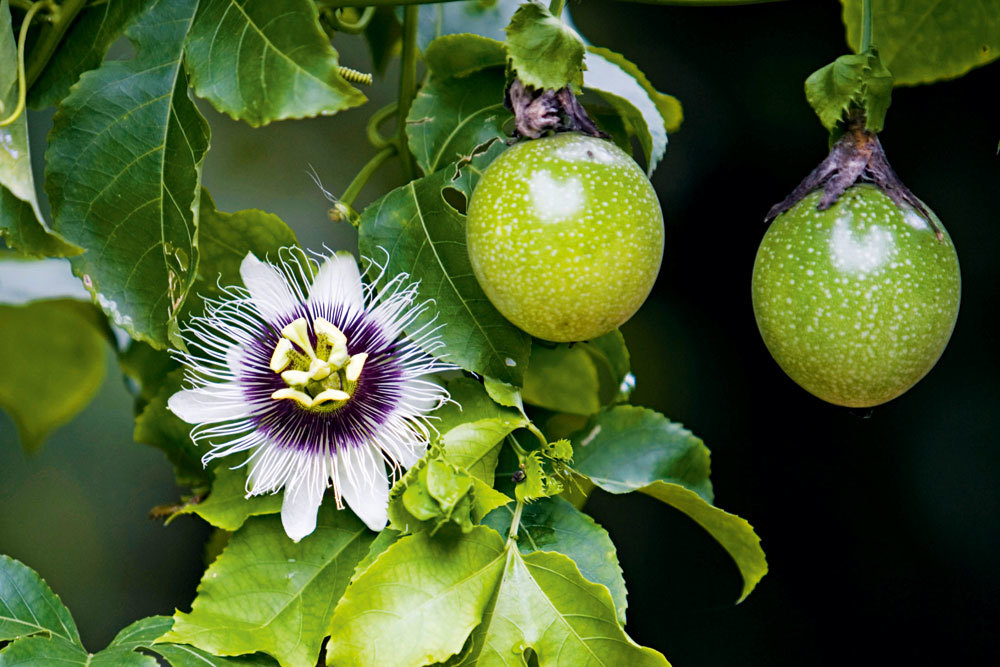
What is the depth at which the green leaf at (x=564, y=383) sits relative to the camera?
29.7 inches

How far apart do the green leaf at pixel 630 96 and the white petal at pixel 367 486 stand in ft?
0.86

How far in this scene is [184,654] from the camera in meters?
0.55

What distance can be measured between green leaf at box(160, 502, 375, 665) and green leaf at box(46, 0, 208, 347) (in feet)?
0.45

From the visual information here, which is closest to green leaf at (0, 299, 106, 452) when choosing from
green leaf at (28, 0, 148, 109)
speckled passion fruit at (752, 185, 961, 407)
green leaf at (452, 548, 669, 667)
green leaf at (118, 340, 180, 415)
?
green leaf at (118, 340, 180, 415)

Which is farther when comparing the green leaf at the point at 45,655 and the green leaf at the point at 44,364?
the green leaf at the point at 44,364

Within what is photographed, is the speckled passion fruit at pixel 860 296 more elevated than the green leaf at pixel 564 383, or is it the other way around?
the speckled passion fruit at pixel 860 296

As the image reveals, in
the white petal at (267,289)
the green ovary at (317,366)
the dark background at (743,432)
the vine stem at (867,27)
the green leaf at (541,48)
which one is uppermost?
the vine stem at (867,27)

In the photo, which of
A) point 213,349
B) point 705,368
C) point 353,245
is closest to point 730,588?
point 705,368

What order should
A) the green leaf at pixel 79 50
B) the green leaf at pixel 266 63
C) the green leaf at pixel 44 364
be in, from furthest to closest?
the green leaf at pixel 44 364
the green leaf at pixel 79 50
the green leaf at pixel 266 63

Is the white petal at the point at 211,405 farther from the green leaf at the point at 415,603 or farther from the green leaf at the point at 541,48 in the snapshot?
the green leaf at the point at 541,48

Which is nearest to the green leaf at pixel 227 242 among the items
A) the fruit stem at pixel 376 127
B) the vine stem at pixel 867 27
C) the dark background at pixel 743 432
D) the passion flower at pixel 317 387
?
the passion flower at pixel 317 387

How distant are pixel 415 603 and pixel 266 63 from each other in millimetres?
295

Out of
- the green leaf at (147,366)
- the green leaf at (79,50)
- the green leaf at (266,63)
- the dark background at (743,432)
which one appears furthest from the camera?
the dark background at (743,432)

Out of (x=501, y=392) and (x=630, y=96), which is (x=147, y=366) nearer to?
(x=501, y=392)
